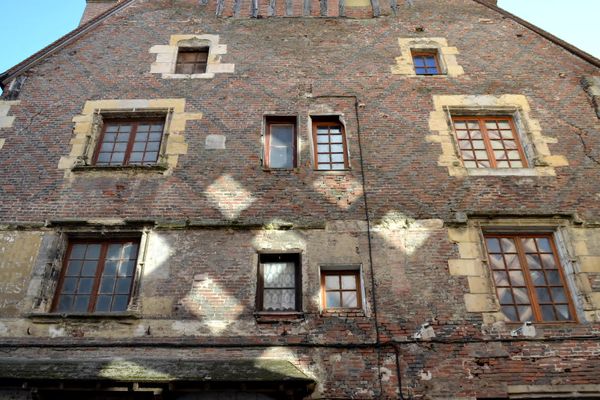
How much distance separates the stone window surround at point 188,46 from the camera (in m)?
11.0

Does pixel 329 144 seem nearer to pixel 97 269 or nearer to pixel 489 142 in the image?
pixel 489 142

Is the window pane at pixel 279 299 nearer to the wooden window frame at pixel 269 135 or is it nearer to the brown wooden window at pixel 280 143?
the wooden window frame at pixel 269 135

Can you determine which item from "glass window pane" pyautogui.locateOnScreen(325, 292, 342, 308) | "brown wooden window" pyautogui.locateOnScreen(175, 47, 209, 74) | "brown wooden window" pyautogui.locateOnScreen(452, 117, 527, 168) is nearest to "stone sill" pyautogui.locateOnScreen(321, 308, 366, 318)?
"glass window pane" pyautogui.locateOnScreen(325, 292, 342, 308)

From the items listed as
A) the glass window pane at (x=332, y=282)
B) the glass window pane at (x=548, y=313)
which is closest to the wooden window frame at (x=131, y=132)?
the glass window pane at (x=332, y=282)

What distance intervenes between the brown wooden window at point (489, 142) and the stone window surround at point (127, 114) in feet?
17.6

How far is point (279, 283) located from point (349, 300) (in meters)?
1.16

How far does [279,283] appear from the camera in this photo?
8.09m

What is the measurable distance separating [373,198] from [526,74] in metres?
5.03

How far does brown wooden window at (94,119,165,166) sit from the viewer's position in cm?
969

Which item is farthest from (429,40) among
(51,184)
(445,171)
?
(51,184)

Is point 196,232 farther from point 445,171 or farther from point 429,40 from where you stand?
point 429,40

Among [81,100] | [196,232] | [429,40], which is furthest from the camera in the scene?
[429,40]

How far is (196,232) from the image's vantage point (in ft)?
27.8

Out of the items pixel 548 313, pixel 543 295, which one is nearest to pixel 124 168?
pixel 543 295
